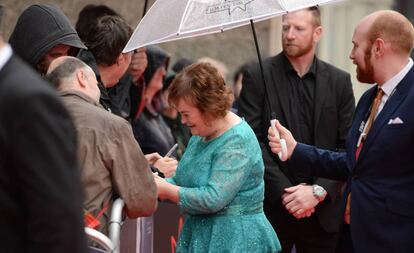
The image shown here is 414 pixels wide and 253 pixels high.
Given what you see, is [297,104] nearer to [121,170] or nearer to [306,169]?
[306,169]

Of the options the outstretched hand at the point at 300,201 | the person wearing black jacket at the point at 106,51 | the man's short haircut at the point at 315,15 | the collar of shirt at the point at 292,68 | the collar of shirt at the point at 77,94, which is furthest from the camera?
the man's short haircut at the point at 315,15

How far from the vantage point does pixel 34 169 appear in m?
2.91

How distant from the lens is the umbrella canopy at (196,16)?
5566 mm

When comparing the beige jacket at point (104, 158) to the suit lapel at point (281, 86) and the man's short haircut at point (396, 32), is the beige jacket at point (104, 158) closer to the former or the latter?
the man's short haircut at point (396, 32)

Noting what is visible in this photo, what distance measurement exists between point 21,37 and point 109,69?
0.55 meters

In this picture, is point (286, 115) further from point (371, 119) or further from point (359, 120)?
point (371, 119)

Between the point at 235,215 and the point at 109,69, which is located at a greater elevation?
the point at 109,69

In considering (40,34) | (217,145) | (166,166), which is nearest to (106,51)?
(40,34)

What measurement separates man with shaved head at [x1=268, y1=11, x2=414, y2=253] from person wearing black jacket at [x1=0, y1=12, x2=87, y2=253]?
257 centimetres

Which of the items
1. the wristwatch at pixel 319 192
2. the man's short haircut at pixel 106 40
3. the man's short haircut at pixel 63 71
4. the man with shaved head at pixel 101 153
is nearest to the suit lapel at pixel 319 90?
the wristwatch at pixel 319 192

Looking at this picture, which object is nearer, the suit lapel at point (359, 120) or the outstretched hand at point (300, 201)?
the suit lapel at point (359, 120)

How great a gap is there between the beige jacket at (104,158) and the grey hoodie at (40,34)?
3.12 ft

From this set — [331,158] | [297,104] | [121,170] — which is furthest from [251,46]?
[121,170]

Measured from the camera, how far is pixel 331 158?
5.88 m
